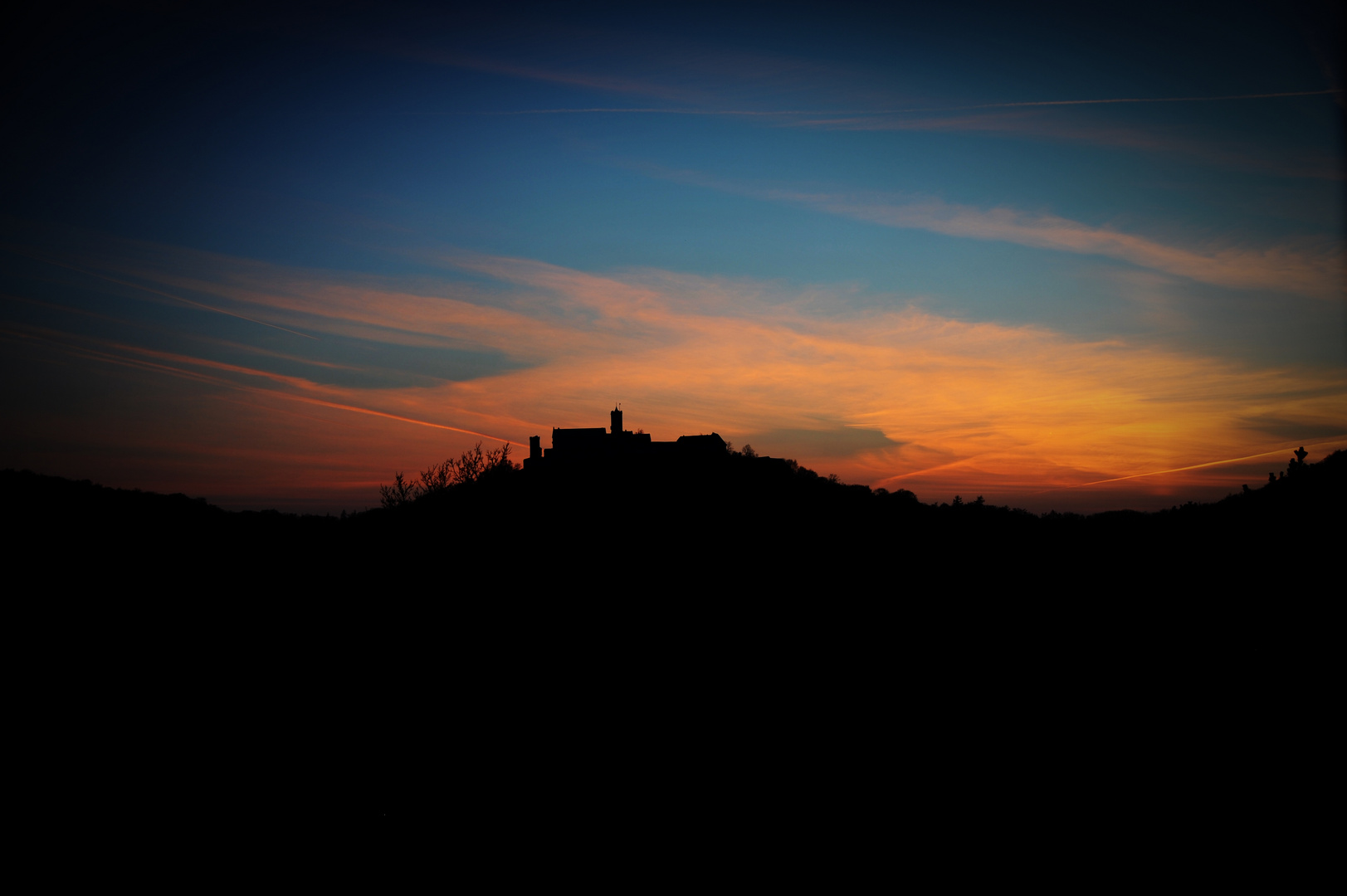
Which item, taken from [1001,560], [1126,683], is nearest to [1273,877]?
[1126,683]

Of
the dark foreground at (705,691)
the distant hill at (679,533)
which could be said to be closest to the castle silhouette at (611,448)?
the distant hill at (679,533)

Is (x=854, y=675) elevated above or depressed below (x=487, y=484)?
below

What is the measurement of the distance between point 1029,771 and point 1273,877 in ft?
23.5

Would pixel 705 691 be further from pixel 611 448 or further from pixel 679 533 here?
pixel 611 448

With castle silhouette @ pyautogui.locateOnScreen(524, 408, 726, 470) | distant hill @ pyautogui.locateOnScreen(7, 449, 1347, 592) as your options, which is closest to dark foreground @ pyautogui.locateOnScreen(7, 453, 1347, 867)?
distant hill @ pyautogui.locateOnScreen(7, 449, 1347, 592)

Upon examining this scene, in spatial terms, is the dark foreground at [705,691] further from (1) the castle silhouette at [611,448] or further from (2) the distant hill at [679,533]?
(1) the castle silhouette at [611,448]

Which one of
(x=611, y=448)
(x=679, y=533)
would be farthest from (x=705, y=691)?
(x=611, y=448)

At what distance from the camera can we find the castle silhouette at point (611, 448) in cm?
6053

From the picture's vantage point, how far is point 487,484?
194 ft

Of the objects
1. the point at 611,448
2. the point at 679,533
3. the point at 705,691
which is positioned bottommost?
the point at 705,691

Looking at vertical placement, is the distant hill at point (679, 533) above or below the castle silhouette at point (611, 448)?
below

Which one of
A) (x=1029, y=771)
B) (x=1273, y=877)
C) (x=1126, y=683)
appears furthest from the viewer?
(x=1126, y=683)

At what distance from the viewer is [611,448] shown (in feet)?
202

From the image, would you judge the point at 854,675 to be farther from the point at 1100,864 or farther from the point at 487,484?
the point at 487,484
